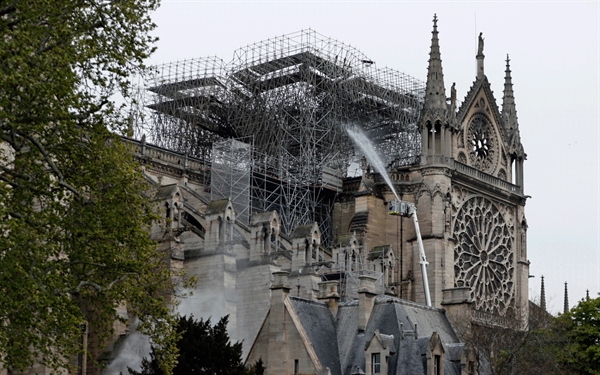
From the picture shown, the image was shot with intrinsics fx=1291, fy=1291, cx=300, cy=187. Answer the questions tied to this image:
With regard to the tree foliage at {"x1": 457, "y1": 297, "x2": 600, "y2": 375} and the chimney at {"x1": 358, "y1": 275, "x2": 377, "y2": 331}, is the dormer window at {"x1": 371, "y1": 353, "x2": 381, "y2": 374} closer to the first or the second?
the chimney at {"x1": 358, "y1": 275, "x2": 377, "y2": 331}

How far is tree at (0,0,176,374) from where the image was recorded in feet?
89.8

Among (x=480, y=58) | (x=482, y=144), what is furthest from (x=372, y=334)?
(x=480, y=58)

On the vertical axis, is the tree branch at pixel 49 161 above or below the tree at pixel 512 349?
above

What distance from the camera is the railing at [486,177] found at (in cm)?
6862

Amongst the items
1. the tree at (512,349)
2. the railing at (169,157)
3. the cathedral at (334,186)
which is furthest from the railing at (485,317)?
the railing at (169,157)

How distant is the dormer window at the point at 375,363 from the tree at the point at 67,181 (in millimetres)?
12445

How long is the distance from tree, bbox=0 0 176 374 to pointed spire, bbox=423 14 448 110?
39.2m

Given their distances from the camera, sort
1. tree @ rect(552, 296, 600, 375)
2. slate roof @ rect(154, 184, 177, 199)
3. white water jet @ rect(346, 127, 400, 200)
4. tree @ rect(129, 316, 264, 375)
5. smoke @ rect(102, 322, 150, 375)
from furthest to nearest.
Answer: white water jet @ rect(346, 127, 400, 200) < slate roof @ rect(154, 184, 177, 199) < tree @ rect(552, 296, 600, 375) < smoke @ rect(102, 322, 150, 375) < tree @ rect(129, 316, 264, 375)

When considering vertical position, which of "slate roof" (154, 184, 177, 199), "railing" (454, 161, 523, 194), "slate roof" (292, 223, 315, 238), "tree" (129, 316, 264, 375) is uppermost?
"railing" (454, 161, 523, 194)

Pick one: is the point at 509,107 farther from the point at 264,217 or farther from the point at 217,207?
the point at 217,207

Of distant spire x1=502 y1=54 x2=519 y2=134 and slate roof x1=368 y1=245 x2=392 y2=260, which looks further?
distant spire x1=502 y1=54 x2=519 y2=134

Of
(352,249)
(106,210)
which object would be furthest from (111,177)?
(352,249)

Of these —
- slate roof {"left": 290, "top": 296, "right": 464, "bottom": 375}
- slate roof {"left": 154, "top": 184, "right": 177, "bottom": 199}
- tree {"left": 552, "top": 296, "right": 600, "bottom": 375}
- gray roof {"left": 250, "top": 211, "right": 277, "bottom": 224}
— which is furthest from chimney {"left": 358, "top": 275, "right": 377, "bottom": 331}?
slate roof {"left": 154, "top": 184, "right": 177, "bottom": 199}

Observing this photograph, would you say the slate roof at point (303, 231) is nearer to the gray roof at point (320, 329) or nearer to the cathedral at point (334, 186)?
the cathedral at point (334, 186)
